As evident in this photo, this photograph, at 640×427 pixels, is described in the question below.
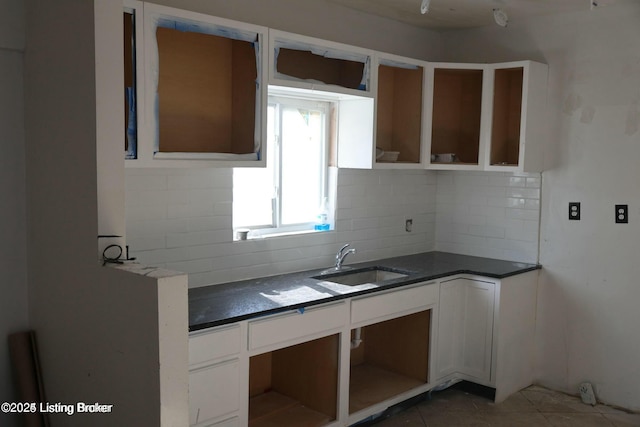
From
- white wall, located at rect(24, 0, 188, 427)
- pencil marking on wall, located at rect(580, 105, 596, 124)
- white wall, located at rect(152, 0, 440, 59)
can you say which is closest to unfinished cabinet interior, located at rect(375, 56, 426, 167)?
white wall, located at rect(152, 0, 440, 59)

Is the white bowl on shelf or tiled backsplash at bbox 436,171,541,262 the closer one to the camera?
the white bowl on shelf

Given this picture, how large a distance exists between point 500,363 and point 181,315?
2.77 m

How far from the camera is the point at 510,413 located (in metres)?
4.03

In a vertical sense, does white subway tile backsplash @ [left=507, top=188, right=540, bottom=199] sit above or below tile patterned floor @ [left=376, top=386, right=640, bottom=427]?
above

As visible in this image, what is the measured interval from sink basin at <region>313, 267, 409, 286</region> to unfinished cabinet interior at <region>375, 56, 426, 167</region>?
0.80 meters

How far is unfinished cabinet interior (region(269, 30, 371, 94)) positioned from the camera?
3.38 meters

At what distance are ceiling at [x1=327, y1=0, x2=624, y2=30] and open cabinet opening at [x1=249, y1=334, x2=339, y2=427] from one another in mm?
2263

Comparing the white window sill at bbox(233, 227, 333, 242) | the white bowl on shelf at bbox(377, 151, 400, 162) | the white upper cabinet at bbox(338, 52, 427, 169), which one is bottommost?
the white window sill at bbox(233, 227, 333, 242)

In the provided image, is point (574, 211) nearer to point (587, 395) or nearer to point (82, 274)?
point (587, 395)

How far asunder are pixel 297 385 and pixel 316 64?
2.09 m

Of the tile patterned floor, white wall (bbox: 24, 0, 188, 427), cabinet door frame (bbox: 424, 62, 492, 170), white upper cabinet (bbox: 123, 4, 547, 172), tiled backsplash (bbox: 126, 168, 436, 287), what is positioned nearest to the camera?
white wall (bbox: 24, 0, 188, 427)

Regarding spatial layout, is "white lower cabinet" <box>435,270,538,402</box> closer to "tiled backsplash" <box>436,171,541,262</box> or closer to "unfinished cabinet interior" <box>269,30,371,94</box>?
"tiled backsplash" <box>436,171,541,262</box>

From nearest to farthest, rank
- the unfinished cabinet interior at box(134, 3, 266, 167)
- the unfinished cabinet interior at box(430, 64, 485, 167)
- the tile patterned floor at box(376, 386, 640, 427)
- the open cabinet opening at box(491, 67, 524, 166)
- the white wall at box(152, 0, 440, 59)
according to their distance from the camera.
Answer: the unfinished cabinet interior at box(134, 3, 266, 167) < the white wall at box(152, 0, 440, 59) < the tile patterned floor at box(376, 386, 640, 427) < the open cabinet opening at box(491, 67, 524, 166) < the unfinished cabinet interior at box(430, 64, 485, 167)

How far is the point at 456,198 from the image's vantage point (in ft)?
16.4
